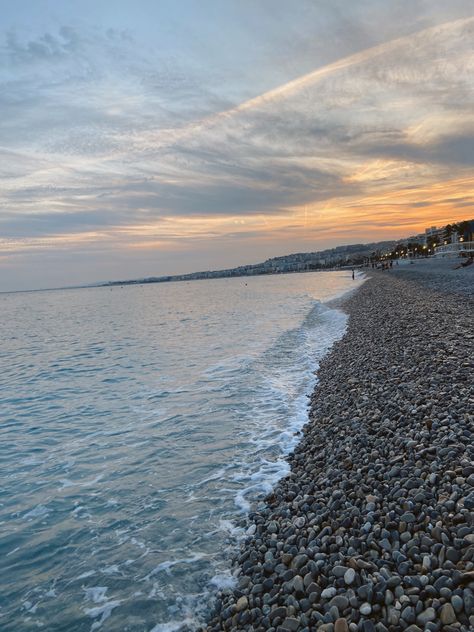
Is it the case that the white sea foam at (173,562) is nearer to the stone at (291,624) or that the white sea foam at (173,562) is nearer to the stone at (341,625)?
the stone at (291,624)

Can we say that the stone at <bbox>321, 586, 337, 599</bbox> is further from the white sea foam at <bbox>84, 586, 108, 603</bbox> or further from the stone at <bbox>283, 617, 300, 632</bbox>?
the white sea foam at <bbox>84, 586, 108, 603</bbox>

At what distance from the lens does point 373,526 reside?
494cm

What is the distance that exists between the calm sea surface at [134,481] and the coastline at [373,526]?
85 centimetres

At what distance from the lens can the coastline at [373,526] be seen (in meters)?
3.73

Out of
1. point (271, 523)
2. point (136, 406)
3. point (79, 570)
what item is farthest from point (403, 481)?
point (136, 406)

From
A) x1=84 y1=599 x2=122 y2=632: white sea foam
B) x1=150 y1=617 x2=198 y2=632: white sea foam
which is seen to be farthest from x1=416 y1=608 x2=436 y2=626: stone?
x1=84 y1=599 x2=122 y2=632: white sea foam

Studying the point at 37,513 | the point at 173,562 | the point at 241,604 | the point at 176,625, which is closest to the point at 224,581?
the point at 176,625

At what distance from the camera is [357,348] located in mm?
17484

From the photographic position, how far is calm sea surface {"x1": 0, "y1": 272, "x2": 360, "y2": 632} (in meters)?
5.73

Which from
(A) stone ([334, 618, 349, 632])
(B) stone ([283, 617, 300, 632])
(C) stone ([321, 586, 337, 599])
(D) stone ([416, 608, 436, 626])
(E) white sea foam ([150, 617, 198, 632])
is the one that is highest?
(D) stone ([416, 608, 436, 626])

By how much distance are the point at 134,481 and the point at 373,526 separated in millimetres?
5914

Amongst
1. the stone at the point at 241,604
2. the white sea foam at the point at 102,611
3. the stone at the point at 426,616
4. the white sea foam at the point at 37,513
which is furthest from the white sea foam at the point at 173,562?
the stone at the point at 426,616

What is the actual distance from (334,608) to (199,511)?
4178 mm

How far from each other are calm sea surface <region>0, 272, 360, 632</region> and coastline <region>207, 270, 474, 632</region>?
848 millimetres
